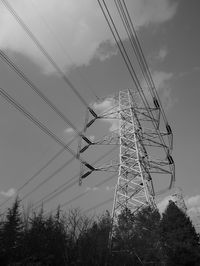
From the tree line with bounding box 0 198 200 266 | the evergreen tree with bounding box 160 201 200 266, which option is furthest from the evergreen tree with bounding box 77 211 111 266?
the evergreen tree with bounding box 160 201 200 266

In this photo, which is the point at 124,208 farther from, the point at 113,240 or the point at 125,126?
the point at 125,126

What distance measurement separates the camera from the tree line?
1838 cm

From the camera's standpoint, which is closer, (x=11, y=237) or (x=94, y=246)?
(x=94, y=246)

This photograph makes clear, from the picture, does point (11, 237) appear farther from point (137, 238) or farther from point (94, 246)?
point (137, 238)

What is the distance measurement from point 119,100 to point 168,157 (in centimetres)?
649

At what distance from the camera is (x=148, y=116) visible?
23750mm

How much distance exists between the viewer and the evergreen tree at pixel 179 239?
30.2 metres

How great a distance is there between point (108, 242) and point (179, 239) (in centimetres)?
1796

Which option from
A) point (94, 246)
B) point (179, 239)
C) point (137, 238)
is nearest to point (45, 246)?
point (94, 246)

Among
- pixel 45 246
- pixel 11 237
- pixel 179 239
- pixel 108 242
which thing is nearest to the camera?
pixel 108 242

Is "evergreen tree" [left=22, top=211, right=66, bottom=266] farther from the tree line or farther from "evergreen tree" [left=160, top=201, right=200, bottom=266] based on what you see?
"evergreen tree" [left=160, top=201, right=200, bottom=266]

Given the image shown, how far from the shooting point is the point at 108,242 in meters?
18.8

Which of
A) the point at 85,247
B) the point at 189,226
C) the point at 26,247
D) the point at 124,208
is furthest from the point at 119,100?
the point at 189,226

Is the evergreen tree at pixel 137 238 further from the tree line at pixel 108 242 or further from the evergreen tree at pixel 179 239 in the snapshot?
the evergreen tree at pixel 179 239
